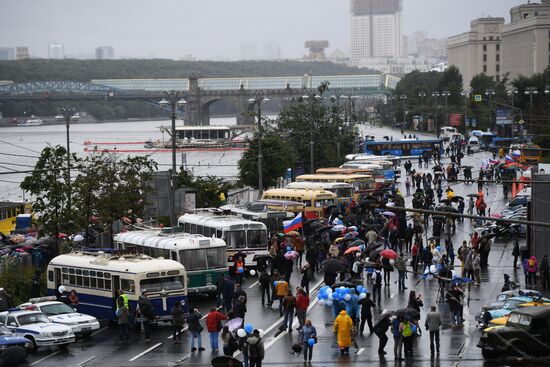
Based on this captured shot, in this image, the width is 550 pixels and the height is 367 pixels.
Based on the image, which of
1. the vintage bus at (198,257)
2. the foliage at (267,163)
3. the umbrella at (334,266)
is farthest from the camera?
the foliage at (267,163)

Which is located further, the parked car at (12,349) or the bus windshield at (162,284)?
the bus windshield at (162,284)

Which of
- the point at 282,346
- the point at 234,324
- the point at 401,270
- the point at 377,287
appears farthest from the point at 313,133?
the point at 234,324

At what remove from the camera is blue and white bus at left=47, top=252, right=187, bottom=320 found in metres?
28.6

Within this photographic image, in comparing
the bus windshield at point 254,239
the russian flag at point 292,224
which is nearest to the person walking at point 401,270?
the bus windshield at point 254,239

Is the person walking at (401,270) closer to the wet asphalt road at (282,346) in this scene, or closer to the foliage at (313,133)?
the wet asphalt road at (282,346)

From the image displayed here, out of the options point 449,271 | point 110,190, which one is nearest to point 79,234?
point 110,190

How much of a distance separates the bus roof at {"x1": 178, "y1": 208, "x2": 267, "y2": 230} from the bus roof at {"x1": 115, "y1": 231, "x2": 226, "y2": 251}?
318 cm

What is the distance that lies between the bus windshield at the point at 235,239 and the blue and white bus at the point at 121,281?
669cm

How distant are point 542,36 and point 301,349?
150754mm

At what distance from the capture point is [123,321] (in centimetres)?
2714

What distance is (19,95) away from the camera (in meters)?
194

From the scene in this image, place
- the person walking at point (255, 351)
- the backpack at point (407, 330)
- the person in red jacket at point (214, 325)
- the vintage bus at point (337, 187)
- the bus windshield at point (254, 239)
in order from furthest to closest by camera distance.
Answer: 1. the vintage bus at point (337, 187)
2. the bus windshield at point (254, 239)
3. the person in red jacket at point (214, 325)
4. the backpack at point (407, 330)
5. the person walking at point (255, 351)

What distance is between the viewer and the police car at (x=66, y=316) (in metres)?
27.6

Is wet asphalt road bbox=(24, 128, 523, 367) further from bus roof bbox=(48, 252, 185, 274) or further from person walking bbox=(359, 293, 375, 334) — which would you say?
bus roof bbox=(48, 252, 185, 274)
